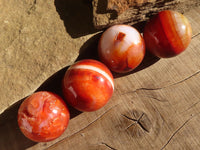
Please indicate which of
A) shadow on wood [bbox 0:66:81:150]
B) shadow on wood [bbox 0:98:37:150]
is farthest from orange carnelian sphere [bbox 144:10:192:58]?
shadow on wood [bbox 0:98:37:150]

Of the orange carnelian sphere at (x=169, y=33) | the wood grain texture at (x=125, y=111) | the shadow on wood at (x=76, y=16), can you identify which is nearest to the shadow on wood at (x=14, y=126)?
the wood grain texture at (x=125, y=111)

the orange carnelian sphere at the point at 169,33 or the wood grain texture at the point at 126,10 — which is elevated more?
the wood grain texture at the point at 126,10

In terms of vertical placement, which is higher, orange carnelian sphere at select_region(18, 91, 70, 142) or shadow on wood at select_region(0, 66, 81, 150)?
orange carnelian sphere at select_region(18, 91, 70, 142)

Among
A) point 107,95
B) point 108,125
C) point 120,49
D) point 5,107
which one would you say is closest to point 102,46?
point 120,49

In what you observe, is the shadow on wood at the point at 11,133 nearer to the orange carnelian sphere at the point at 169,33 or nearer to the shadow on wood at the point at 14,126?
the shadow on wood at the point at 14,126

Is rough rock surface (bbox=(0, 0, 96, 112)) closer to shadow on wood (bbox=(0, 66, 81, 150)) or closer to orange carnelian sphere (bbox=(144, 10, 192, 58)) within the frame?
shadow on wood (bbox=(0, 66, 81, 150))

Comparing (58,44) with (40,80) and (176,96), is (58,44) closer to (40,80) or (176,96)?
(40,80)

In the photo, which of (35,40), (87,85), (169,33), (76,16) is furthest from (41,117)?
(169,33)
